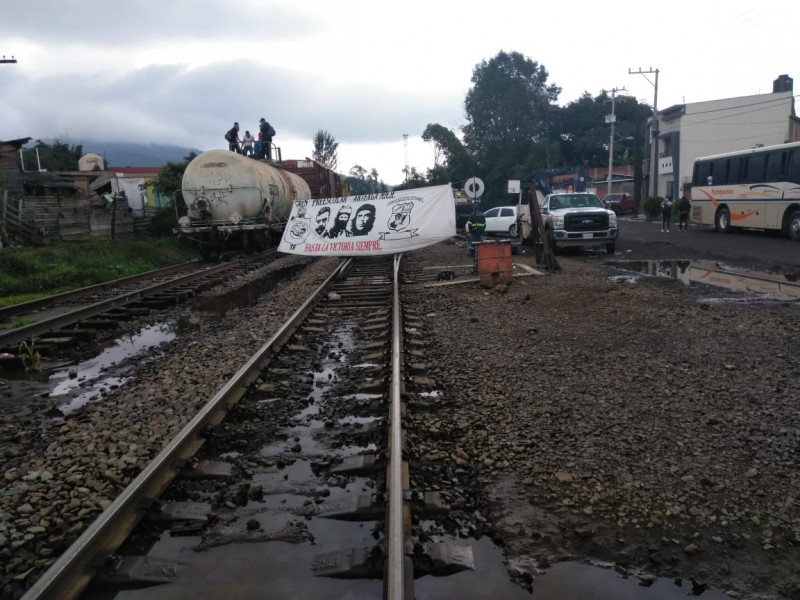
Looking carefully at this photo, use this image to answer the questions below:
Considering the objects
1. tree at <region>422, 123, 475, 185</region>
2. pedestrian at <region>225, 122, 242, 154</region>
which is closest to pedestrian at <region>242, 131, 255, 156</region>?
pedestrian at <region>225, 122, 242, 154</region>

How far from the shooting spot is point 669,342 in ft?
23.7

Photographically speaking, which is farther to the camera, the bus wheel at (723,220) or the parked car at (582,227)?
the bus wheel at (723,220)

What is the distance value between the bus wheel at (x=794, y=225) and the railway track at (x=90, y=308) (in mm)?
17426

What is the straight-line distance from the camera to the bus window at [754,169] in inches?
865

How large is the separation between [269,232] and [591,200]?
428 inches

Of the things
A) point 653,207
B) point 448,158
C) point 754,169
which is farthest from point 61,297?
point 448,158

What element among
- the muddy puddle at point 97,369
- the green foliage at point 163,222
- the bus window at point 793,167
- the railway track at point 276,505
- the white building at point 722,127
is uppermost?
the white building at point 722,127

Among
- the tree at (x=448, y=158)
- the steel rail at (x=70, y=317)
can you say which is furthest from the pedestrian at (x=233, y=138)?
the tree at (x=448, y=158)

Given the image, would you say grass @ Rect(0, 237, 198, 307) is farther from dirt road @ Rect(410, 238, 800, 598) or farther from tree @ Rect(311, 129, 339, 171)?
tree @ Rect(311, 129, 339, 171)

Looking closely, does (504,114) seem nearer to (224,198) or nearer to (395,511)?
(224,198)

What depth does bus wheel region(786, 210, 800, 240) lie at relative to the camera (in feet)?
66.9

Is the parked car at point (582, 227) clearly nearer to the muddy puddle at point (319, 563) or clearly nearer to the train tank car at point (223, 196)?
the train tank car at point (223, 196)

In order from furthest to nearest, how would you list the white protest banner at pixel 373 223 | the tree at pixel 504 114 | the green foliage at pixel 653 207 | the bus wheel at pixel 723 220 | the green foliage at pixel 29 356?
the tree at pixel 504 114 → the green foliage at pixel 653 207 → the bus wheel at pixel 723 220 → the white protest banner at pixel 373 223 → the green foliage at pixel 29 356

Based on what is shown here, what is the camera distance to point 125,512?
11.3ft
